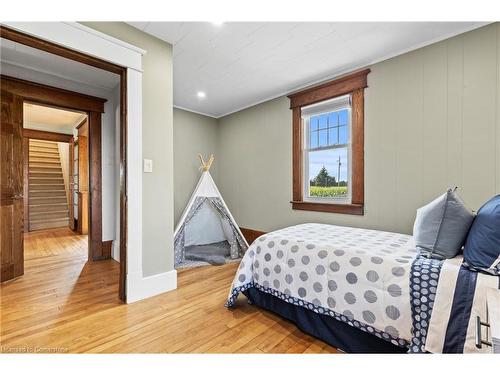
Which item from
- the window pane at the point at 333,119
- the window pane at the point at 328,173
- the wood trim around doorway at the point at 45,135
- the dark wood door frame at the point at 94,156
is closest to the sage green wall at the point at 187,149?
the dark wood door frame at the point at 94,156

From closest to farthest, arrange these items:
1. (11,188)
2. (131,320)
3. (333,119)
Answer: (131,320) < (11,188) < (333,119)

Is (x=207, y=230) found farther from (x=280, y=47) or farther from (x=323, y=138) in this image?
(x=280, y=47)

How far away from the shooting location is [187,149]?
424cm

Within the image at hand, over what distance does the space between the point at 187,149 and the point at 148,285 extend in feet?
8.53

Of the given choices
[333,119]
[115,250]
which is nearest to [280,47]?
[333,119]

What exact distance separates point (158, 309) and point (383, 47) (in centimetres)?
318

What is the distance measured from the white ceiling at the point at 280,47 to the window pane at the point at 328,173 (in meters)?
0.97

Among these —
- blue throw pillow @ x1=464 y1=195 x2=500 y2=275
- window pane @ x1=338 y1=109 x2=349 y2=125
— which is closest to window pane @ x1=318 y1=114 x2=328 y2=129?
window pane @ x1=338 y1=109 x2=349 y2=125

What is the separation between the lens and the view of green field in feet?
9.86

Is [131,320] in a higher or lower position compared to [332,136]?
lower

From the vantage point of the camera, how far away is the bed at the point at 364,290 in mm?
1156

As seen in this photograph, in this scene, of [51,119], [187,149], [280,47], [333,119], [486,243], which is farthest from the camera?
[51,119]

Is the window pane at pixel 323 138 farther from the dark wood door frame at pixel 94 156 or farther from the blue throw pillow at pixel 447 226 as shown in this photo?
the dark wood door frame at pixel 94 156
